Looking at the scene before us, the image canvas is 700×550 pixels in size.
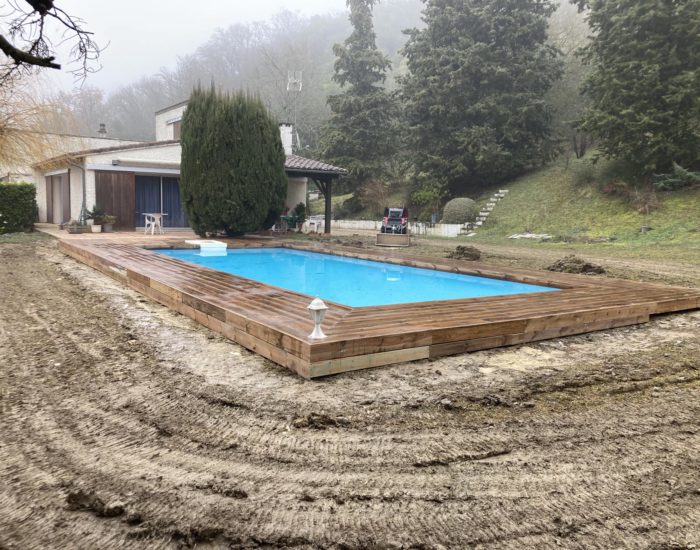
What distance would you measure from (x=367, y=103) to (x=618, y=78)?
1104 cm

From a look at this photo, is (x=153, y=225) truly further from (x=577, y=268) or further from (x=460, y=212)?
(x=577, y=268)

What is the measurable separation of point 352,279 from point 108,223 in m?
9.17

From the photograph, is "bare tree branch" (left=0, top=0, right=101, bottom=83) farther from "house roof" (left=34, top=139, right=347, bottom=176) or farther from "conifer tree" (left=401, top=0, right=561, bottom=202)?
"conifer tree" (left=401, top=0, right=561, bottom=202)

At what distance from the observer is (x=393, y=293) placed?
7035mm

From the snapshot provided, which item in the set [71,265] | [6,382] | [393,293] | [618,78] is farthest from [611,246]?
[6,382]

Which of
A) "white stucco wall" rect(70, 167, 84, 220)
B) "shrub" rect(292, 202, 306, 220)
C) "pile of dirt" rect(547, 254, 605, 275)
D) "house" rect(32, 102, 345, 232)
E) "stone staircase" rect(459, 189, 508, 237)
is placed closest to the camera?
"pile of dirt" rect(547, 254, 605, 275)

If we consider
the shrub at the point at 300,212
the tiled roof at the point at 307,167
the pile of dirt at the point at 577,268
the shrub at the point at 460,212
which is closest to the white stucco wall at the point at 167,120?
the tiled roof at the point at 307,167

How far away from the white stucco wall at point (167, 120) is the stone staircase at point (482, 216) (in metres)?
11.2

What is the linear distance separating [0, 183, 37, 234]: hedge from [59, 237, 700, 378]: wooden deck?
32.3ft

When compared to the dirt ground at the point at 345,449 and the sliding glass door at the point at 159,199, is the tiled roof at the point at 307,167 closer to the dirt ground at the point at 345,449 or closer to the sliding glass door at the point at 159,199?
the sliding glass door at the point at 159,199

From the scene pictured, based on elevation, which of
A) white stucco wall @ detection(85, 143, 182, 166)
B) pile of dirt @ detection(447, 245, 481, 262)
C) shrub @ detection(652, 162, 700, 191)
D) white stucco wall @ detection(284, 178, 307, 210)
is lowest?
pile of dirt @ detection(447, 245, 481, 262)

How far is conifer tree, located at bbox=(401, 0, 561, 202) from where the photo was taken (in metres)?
18.8

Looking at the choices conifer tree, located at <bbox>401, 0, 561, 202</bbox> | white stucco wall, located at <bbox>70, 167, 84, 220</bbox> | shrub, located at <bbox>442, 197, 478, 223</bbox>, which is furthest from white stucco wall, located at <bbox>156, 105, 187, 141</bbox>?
shrub, located at <bbox>442, 197, 478, 223</bbox>

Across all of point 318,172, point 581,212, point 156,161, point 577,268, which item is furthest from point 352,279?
point 581,212
